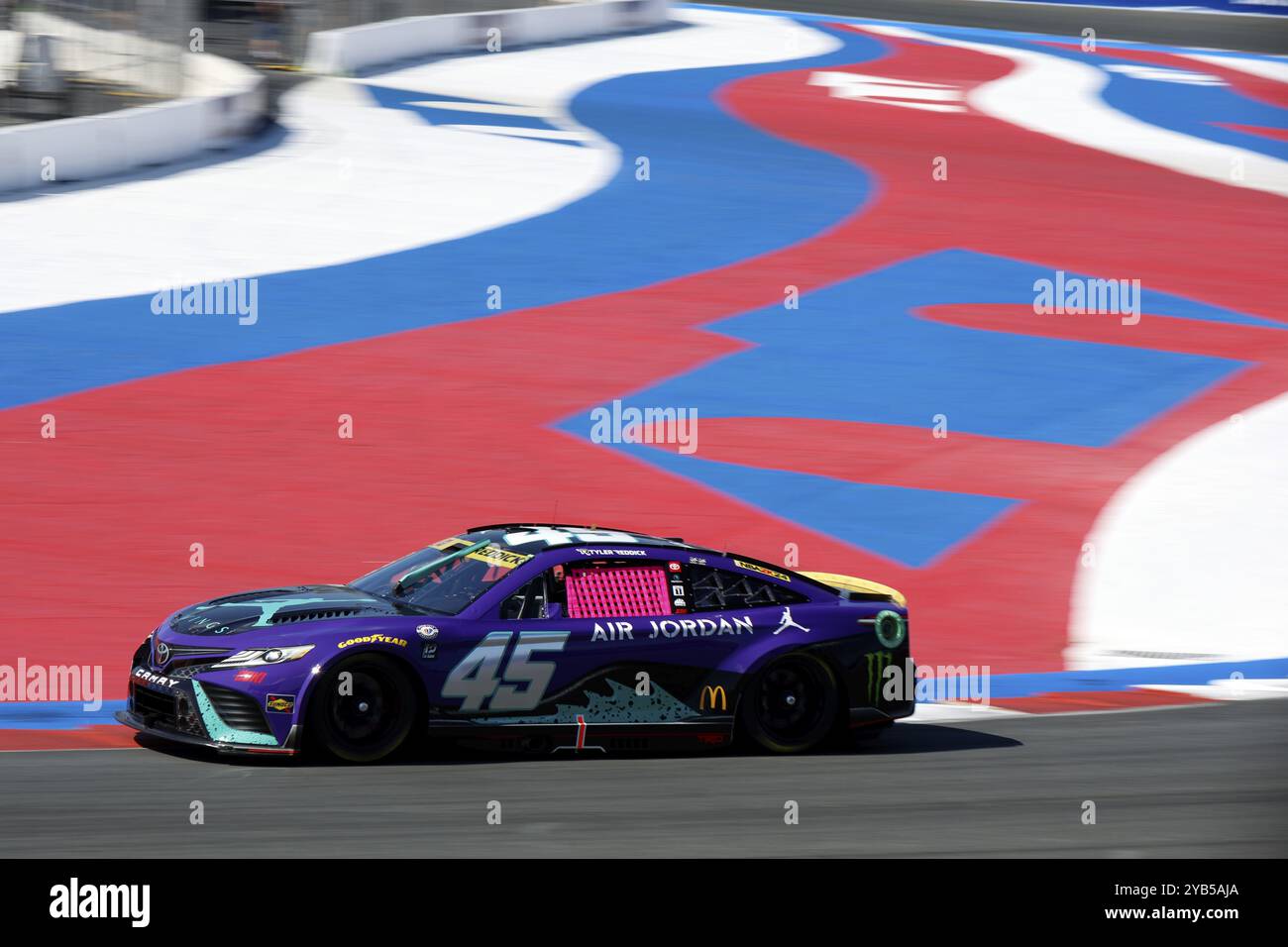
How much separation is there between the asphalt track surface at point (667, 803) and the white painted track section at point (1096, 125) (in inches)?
860

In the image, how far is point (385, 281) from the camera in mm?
20703

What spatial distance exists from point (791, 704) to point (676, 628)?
2.62ft

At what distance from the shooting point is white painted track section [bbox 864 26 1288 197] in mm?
30328

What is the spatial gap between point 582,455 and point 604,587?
21.3ft

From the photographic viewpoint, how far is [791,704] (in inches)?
391

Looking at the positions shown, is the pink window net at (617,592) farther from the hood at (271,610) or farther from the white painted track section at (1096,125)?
the white painted track section at (1096,125)

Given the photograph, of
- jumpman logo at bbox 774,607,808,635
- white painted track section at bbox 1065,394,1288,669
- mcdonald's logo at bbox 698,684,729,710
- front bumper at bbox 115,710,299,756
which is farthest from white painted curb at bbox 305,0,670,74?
front bumper at bbox 115,710,299,756

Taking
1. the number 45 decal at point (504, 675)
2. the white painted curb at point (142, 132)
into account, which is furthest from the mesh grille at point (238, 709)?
the white painted curb at point (142, 132)

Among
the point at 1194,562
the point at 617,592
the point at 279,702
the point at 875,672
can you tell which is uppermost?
the point at 617,592

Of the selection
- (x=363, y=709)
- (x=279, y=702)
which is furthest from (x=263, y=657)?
(x=363, y=709)

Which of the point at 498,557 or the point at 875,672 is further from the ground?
the point at 498,557

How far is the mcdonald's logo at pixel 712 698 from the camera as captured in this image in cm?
967

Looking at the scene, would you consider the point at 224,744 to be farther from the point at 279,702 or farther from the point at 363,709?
the point at 363,709

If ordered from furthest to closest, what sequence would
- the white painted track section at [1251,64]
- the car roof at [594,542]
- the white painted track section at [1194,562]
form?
the white painted track section at [1251,64], the white painted track section at [1194,562], the car roof at [594,542]
